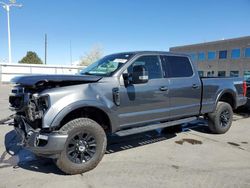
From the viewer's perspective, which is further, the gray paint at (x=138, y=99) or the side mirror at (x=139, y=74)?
the side mirror at (x=139, y=74)

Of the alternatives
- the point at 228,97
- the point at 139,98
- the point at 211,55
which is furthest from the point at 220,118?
the point at 211,55

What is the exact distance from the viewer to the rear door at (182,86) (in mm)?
5781

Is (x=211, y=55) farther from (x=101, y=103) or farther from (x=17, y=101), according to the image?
(x=17, y=101)

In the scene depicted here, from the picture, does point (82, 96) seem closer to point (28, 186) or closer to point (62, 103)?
point (62, 103)

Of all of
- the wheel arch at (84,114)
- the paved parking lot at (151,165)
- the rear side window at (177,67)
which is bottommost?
the paved parking lot at (151,165)

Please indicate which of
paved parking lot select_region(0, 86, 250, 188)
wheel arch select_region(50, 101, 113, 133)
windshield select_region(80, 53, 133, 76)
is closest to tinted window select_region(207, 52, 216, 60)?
paved parking lot select_region(0, 86, 250, 188)

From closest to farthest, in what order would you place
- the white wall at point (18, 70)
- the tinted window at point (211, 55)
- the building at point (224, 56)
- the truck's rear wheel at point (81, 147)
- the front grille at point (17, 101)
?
the truck's rear wheel at point (81, 147), the front grille at point (17, 101), the white wall at point (18, 70), the building at point (224, 56), the tinted window at point (211, 55)

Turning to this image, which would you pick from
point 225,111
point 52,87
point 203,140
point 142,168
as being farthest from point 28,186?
point 225,111

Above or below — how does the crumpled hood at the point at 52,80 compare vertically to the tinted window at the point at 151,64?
below

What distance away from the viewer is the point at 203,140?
21.4ft

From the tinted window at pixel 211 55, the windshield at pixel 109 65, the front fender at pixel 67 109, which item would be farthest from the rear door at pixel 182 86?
the tinted window at pixel 211 55

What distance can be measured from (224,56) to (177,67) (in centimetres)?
4479

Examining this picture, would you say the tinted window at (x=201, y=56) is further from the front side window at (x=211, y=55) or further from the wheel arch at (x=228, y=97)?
the wheel arch at (x=228, y=97)

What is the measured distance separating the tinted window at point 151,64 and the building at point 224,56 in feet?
128
